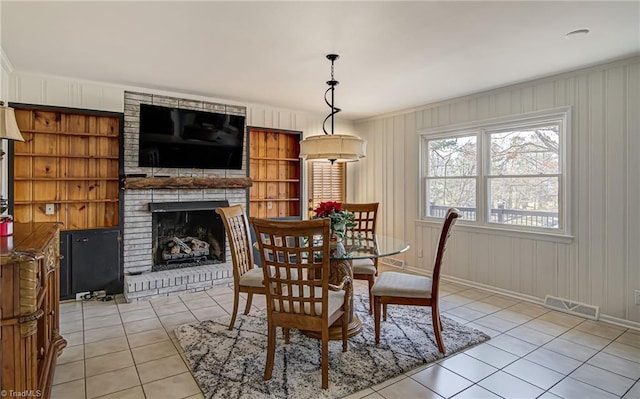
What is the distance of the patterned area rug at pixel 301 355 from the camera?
225 centimetres

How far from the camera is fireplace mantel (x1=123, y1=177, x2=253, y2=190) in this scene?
409 cm

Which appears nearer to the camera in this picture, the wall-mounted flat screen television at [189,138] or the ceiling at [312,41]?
the ceiling at [312,41]

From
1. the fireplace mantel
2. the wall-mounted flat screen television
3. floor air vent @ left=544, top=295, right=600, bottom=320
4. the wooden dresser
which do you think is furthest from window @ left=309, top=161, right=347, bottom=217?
the wooden dresser

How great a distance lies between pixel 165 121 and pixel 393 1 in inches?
124

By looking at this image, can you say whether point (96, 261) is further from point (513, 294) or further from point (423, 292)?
point (513, 294)

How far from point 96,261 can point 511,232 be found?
4.79 metres

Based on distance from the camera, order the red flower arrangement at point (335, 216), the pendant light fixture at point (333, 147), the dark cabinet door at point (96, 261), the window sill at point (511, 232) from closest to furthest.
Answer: the pendant light fixture at point (333, 147) → the red flower arrangement at point (335, 216) → the window sill at point (511, 232) → the dark cabinet door at point (96, 261)

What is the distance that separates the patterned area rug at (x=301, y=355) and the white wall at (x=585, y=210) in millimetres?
1354

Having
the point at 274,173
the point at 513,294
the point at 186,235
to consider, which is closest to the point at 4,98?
the point at 186,235

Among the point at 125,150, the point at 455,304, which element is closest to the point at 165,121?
the point at 125,150

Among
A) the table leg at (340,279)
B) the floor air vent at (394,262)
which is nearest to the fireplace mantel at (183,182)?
the table leg at (340,279)

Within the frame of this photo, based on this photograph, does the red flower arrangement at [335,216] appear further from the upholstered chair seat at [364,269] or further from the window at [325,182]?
the window at [325,182]

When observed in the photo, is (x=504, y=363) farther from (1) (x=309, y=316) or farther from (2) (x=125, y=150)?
(2) (x=125, y=150)

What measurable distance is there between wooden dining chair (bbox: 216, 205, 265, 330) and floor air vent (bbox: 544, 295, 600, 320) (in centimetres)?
307
